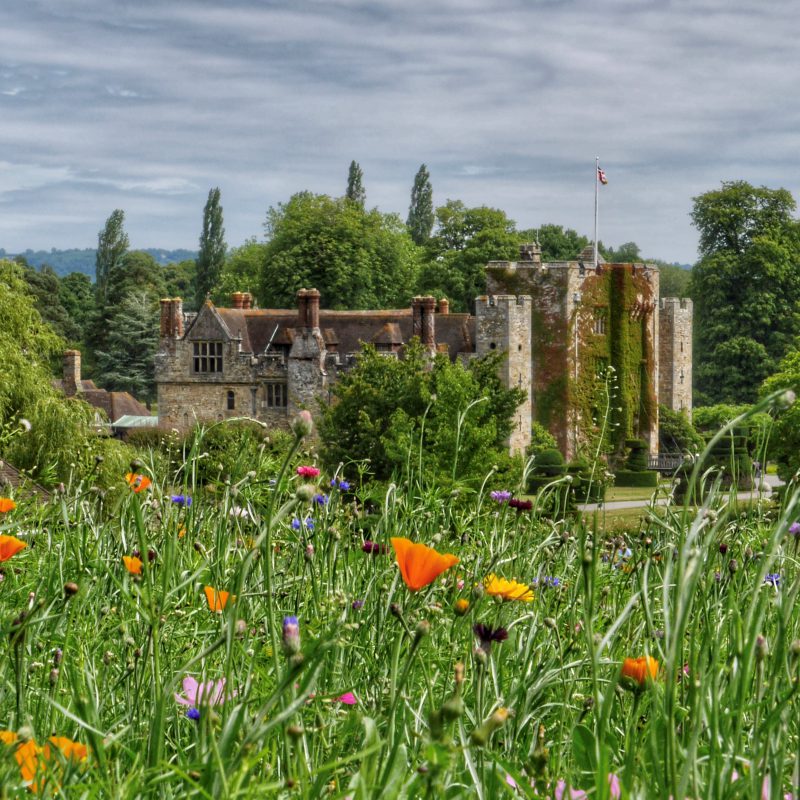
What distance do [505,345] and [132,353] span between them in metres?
32.3

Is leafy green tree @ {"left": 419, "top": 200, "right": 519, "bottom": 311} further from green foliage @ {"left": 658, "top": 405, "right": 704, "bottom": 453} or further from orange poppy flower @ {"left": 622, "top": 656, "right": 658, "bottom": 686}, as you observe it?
orange poppy flower @ {"left": 622, "top": 656, "right": 658, "bottom": 686}

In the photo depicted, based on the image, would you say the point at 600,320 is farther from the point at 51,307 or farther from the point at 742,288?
the point at 51,307

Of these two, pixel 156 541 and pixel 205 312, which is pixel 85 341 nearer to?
pixel 205 312

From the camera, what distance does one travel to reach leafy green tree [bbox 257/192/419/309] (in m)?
55.4

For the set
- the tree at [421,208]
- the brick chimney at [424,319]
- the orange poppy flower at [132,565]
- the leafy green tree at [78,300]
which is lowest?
the orange poppy flower at [132,565]

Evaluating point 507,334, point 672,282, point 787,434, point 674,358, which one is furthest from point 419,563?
point 672,282

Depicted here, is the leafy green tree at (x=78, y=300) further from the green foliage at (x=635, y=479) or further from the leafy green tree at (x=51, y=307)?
the green foliage at (x=635, y=479)

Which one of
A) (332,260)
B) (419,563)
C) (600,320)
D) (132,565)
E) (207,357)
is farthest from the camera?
(332,260)

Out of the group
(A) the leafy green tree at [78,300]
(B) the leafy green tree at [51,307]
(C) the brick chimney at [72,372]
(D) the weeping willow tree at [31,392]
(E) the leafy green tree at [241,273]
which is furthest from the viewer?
(A) the leafy green tree at [78,300]

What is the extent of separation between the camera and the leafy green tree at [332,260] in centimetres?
5544

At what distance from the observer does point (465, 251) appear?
5822cm

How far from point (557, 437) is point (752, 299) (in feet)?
56.3

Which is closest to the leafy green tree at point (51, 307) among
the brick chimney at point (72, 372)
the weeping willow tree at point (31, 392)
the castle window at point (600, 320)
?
the brick chimney at point (72, 372)

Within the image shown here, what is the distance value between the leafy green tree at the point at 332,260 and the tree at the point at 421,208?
21.1 m
